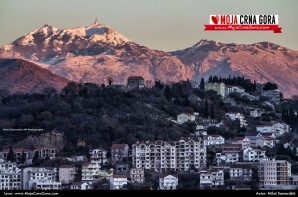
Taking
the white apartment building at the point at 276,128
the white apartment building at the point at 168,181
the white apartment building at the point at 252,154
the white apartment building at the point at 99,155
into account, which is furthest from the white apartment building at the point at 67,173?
the white apartment building at the point at 276,128

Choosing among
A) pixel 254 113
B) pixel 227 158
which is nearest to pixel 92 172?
pixel 227 158

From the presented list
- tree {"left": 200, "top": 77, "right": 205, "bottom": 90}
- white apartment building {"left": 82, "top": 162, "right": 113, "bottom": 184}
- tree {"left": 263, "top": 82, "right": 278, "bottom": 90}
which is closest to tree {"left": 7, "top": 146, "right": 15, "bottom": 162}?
white apartment building {"left": 82, "top": 162, "right": 113, "bottom": 184}

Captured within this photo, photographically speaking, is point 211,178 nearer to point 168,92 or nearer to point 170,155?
point 170,155

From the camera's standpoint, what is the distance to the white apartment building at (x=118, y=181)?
64.7 ft

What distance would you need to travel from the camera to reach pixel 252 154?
22.9 m

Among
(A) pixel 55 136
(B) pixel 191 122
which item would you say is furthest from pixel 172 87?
(A) pixel 55 136

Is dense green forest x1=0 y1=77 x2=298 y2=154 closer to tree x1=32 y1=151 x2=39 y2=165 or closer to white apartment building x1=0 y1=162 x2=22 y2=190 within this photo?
tree x1=32 y1=151 x2=39 y2=165

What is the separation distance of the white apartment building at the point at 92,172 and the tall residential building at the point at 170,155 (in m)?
0.93

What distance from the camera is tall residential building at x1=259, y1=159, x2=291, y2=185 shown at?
65.4ft

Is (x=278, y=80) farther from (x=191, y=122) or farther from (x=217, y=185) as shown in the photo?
(x=217, y=185)

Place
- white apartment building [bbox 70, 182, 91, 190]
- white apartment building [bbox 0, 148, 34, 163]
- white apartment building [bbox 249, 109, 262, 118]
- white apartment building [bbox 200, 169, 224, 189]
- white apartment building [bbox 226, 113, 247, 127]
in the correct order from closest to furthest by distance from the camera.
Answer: white apartment building [bbox 70, 182, 91, 190], white apartment building [bbox 200, 169, 224, 189], white apartment building [bbox 0, 148, 34, 163], white apartment building [bbox 226, 113, 247, 127], white apartment building [bbox 249, 109, 262, 118]

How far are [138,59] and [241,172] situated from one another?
3841mm

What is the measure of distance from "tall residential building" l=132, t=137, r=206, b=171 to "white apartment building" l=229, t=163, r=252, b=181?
915mm
